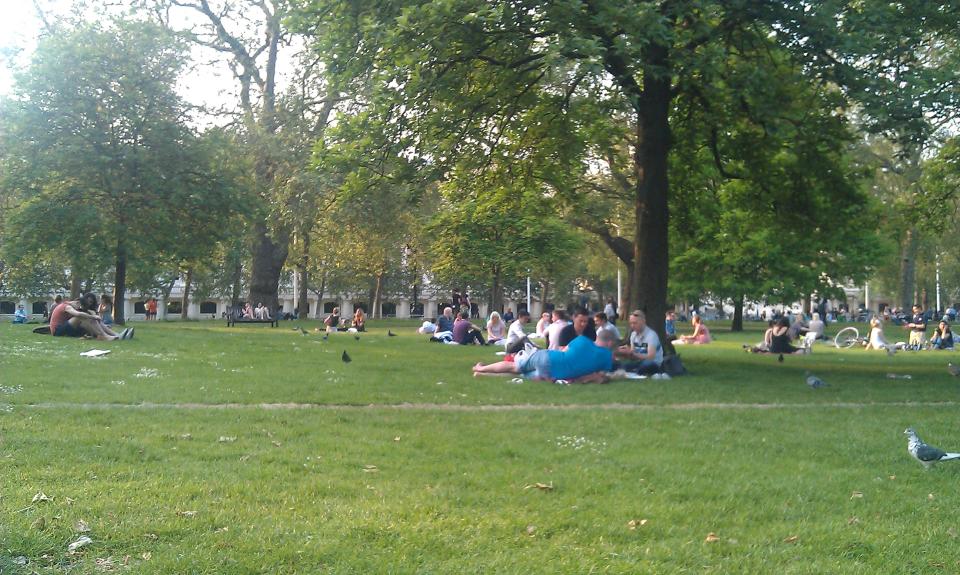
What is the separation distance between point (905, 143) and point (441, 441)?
39.5ft

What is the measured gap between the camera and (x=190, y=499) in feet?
19.0

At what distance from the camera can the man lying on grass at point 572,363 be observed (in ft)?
47.8

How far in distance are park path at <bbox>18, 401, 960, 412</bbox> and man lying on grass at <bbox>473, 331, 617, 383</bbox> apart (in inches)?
106

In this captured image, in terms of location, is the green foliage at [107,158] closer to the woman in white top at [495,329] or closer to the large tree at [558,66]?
the woman in white top at [495,329]

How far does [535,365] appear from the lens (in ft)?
49.0

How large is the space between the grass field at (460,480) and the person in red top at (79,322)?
349 inches

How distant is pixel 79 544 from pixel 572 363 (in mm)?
10500

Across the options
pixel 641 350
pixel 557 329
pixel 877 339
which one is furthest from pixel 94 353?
pixel 877 339

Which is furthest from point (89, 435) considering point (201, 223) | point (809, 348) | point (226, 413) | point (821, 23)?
point (201, 223)

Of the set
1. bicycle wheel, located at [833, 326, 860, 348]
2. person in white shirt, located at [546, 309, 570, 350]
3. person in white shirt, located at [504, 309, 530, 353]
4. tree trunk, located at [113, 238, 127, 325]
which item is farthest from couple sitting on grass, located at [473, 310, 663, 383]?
tree trunk, located at [113, 238, 127, 325]

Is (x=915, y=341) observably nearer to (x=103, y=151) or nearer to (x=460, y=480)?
(x=460, y=480)

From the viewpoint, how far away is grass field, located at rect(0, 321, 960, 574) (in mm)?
4852

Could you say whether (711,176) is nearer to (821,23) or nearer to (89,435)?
(821,23)

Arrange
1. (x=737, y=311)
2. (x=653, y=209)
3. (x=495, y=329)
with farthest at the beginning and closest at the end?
1. (x=737, y=311)
2. (x=495, y=329)
3. (x=653, y=209)
